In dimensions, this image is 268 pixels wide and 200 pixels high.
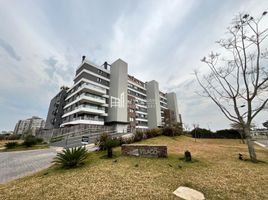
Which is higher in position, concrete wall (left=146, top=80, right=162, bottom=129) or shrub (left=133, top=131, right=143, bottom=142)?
concrete wall (left=146, top=80, right=162, bottom=129)

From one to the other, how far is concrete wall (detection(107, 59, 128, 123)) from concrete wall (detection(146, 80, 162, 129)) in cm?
1711

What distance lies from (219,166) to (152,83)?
156ft

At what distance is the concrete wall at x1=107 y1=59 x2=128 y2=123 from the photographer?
34562mm

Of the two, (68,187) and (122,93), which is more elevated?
(122,93)

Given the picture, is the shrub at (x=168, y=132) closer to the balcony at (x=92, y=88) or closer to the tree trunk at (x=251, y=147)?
the tree trunk at (x=251, y=147)

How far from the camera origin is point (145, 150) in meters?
9.68

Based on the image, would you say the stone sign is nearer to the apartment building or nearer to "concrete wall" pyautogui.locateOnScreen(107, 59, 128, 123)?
the apartment building

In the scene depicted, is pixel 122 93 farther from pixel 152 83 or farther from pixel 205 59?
pixel 205 59

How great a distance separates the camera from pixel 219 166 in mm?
7438

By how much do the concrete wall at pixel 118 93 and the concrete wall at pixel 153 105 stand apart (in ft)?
56.1

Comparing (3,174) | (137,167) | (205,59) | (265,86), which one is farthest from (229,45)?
(3,174)

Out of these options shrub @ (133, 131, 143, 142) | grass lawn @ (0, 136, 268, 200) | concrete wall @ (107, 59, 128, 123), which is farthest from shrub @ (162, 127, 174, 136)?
grass lawn @ (0, 136, 268, 200)

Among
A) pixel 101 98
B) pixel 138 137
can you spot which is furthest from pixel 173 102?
pixel 138 137

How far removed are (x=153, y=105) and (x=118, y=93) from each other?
2008cm
